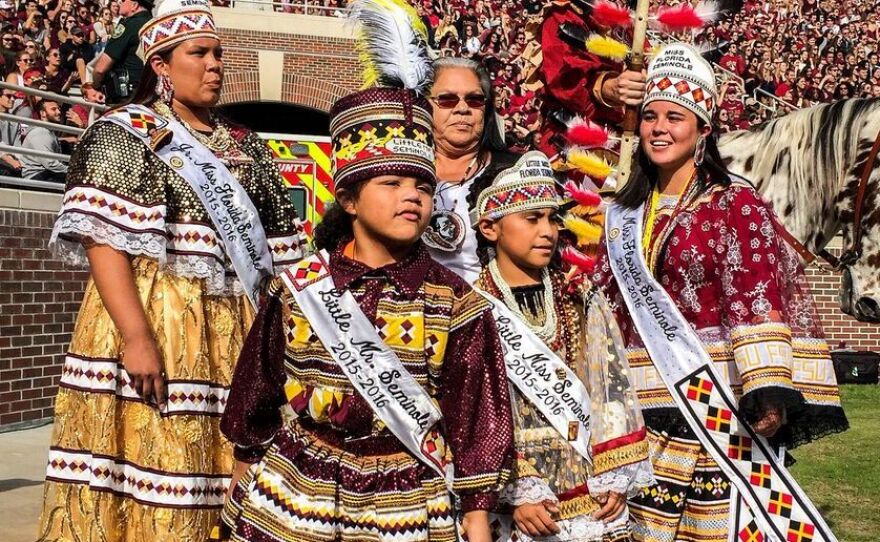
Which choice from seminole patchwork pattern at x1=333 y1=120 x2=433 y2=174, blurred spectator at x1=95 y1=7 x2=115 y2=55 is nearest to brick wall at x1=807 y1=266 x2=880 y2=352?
blurred spectator at x1=95 y1=7 x2=115 y2=55

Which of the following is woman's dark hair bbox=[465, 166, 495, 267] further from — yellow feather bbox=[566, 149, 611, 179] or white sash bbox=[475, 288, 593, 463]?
yellow feather bbox=[566, 149, 611, 179]

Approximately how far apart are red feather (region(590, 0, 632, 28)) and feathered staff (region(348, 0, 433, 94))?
1.20 metres

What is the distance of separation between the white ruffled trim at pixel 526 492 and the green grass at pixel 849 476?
349 cm

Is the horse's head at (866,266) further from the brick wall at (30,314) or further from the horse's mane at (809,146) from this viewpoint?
the brick wall at (30,314)

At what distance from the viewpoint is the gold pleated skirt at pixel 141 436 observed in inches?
141

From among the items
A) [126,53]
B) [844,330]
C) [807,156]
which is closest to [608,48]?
[807,156]

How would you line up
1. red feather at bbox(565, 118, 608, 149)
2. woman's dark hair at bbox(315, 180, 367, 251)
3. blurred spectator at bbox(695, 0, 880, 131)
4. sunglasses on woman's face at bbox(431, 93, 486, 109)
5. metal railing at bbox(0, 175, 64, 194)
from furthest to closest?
1. blurred spectator at bbox(695, 0, 880, 131)
2. metal railing at bbox(0, 175, 64, 194)
3. red feather at bbox(565, 118, 608, 149)
4. sunglasses on woman's face at bbox(431, 93, 486, 109)
5. woman's dark hair at bbox(315, 180, 367, 251)

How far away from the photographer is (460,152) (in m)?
4.11

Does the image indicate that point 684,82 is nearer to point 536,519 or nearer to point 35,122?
point 536,519

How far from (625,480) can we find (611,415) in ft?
0.71

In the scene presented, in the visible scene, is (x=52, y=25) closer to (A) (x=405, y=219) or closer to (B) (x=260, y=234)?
(B) (x=260, y=234)

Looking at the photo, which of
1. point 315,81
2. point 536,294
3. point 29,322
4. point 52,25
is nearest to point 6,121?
point 29,322

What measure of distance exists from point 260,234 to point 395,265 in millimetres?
1106

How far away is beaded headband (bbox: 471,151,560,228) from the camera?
3703 millimetres
